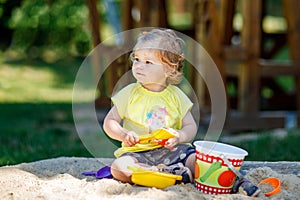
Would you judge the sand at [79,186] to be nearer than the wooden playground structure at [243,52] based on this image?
Yes

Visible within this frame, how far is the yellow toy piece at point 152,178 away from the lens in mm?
3404

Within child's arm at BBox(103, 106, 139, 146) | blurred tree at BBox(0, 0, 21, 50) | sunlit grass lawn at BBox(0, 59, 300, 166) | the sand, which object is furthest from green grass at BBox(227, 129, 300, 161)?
blurred tree at BBox(0, 0, 21, 50)

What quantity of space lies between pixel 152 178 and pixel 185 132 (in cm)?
33

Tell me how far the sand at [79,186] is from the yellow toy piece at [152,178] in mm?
39

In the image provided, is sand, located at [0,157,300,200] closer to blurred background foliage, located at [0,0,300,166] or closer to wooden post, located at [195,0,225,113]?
blurred background foliage, located at [0,0,300,166]

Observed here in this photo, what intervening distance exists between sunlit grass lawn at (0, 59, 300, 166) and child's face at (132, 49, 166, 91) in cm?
52

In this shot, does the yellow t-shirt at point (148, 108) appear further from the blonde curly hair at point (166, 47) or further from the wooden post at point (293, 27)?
the wooden post at point (293, 27)

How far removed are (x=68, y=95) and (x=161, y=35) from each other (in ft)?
22.6

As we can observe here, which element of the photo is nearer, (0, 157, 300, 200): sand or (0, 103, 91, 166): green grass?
(0, 157, 300, 200): sand

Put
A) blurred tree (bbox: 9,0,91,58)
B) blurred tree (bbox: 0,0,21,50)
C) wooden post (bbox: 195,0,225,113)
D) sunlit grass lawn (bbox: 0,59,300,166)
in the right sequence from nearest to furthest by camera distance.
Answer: sunlit grass lawn (bbox: 0,59,300,166) → wooden post (bbox: 195,0,225,113) → blurred tree (bbox: 9,0,91,58) → blurred tree (bbox: 0,0,21,50)

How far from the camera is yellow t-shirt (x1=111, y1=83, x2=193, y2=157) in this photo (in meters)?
3.56

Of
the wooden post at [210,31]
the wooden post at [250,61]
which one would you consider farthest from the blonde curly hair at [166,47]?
the wooden post at [250,61]

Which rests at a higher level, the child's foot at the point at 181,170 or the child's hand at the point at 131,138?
the child's hand at the point at 131,138

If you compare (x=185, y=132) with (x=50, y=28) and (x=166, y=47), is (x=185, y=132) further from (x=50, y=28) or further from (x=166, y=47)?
(x=50, y=28)
